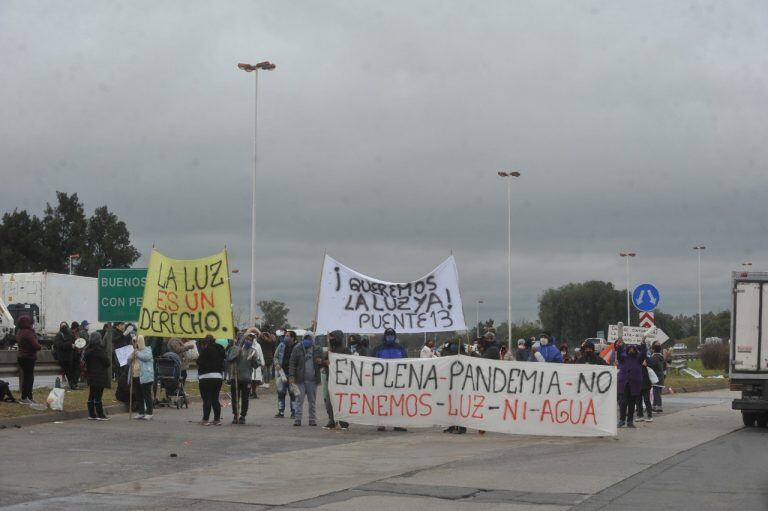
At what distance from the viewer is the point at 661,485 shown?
13.1 m

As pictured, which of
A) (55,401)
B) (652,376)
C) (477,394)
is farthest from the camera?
(652,376)

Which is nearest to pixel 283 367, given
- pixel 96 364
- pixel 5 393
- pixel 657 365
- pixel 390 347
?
pixel 390 347

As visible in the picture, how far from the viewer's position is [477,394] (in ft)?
65.7

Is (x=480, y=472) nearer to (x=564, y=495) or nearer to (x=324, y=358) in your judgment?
(x=564, y=495)

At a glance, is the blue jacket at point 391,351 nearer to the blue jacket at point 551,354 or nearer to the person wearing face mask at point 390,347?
the person wearing face mask at point 390,347

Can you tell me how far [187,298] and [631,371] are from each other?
905 centimetres

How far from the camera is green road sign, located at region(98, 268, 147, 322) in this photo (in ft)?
85.5

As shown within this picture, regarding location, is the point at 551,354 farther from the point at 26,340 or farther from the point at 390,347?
the point at 26,340

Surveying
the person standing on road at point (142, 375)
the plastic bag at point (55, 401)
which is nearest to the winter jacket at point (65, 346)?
the person standing on road at point (142, 375)

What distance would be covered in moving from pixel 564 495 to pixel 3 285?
157 feet

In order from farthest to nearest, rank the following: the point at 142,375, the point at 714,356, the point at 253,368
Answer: the point at 714,356 → the point at 253,368 → the point at 142,375

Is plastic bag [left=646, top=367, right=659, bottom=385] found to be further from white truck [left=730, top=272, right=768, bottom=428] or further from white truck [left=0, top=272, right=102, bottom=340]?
white truck [left=0, top=272, right=102, bottom=340]

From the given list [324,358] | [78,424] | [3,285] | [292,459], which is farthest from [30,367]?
[3,285]

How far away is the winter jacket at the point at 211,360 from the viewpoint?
20.8 m
